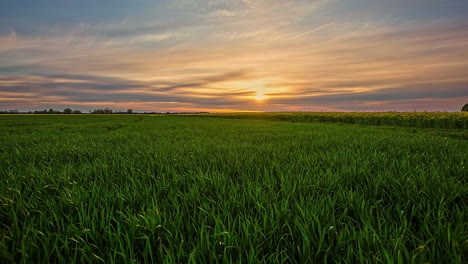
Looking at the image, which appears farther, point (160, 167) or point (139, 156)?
point (139, 156)

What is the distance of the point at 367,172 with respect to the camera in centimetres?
280

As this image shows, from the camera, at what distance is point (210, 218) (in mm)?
1656

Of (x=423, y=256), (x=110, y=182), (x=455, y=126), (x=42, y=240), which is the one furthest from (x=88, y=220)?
(x=455, y=126)

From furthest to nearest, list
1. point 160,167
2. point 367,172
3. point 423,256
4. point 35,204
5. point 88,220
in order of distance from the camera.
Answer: point 160,167 → point 367,172 → point 35,204 → point 88,220 → point 423,256

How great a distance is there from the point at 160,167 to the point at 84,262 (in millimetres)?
2136

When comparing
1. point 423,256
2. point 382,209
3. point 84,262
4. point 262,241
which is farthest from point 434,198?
point 84,262

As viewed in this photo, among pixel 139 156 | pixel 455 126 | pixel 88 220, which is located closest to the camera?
pixel 88 220

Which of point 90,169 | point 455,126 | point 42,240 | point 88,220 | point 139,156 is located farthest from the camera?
point 455,126

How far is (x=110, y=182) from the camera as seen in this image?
8.59 feet

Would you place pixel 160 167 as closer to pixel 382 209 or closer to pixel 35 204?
pixel 35 204

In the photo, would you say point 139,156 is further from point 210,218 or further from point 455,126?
point 455,126

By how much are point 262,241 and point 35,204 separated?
2066mm

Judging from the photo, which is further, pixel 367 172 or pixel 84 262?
pixel 367 172

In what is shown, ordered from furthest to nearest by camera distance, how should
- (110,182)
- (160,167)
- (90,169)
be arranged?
(160,167)
(90,169)
(110,182)
